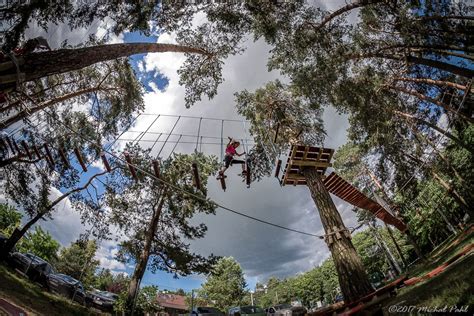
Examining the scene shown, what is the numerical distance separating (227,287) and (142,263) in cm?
3737

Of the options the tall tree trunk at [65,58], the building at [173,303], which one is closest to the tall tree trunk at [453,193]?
the tall tree trunk at [65,58]

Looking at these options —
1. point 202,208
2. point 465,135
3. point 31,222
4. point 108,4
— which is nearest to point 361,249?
point 465,135

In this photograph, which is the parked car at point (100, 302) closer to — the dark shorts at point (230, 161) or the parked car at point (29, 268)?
the parked car at point (29, 268)

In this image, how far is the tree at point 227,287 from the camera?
1807 inches

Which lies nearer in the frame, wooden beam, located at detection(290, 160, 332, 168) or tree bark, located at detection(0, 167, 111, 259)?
wooden beam, located at detection(290, 160, 332, 168)

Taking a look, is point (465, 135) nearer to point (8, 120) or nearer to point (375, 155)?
point (375, 155)

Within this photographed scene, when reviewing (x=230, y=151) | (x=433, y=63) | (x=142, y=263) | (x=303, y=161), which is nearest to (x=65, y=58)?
(x=230, y=151)

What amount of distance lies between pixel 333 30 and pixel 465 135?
1992 cm

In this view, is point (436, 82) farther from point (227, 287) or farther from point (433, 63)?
point (227, 287)

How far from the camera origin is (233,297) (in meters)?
46.4

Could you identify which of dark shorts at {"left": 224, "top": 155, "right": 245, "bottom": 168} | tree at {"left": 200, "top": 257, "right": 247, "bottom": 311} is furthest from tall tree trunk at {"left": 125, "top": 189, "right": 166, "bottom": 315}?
tree at {"left": 200, "top": 257, "right": 247, "bottom": 311}

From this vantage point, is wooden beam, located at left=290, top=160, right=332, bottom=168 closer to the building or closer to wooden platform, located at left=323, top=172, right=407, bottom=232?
wooden platform, located at left=323, top=172, right=407, bottom=232

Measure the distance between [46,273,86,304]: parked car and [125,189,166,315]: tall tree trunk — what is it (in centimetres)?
294

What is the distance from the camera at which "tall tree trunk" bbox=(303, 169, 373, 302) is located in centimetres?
651
